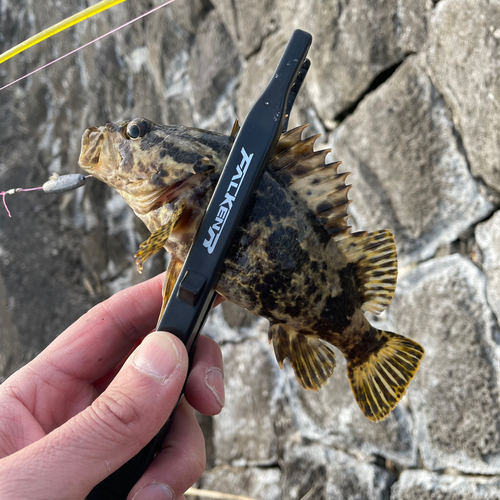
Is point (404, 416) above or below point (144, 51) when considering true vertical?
below

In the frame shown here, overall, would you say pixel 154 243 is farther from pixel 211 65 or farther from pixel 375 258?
pixel 211 65

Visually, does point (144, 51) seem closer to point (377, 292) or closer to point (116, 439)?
point (377, 292)

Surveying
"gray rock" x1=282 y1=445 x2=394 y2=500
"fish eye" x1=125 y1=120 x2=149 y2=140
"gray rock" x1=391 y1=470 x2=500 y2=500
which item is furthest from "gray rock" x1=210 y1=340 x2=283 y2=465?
"fish eye" x1=125 y1=120 x2=149 y2=140

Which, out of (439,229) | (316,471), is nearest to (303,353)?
(439,229)

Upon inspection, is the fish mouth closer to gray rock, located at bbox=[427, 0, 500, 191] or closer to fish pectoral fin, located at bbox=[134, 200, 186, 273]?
fish pectoral fin, located at bbox=[134, 200, 186, 273]

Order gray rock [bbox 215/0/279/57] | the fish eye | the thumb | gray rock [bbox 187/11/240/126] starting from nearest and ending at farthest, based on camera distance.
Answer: the thumb
the fish eye
gray rock [bbox 215/0/279/57]
gray rock [bbox 187/11/240/126]

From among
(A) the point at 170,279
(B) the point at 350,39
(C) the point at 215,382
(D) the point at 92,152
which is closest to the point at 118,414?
(A) the point at 170,279

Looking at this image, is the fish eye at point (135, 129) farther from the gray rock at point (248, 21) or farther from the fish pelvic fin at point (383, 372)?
the gray rock at point (248, 21)
